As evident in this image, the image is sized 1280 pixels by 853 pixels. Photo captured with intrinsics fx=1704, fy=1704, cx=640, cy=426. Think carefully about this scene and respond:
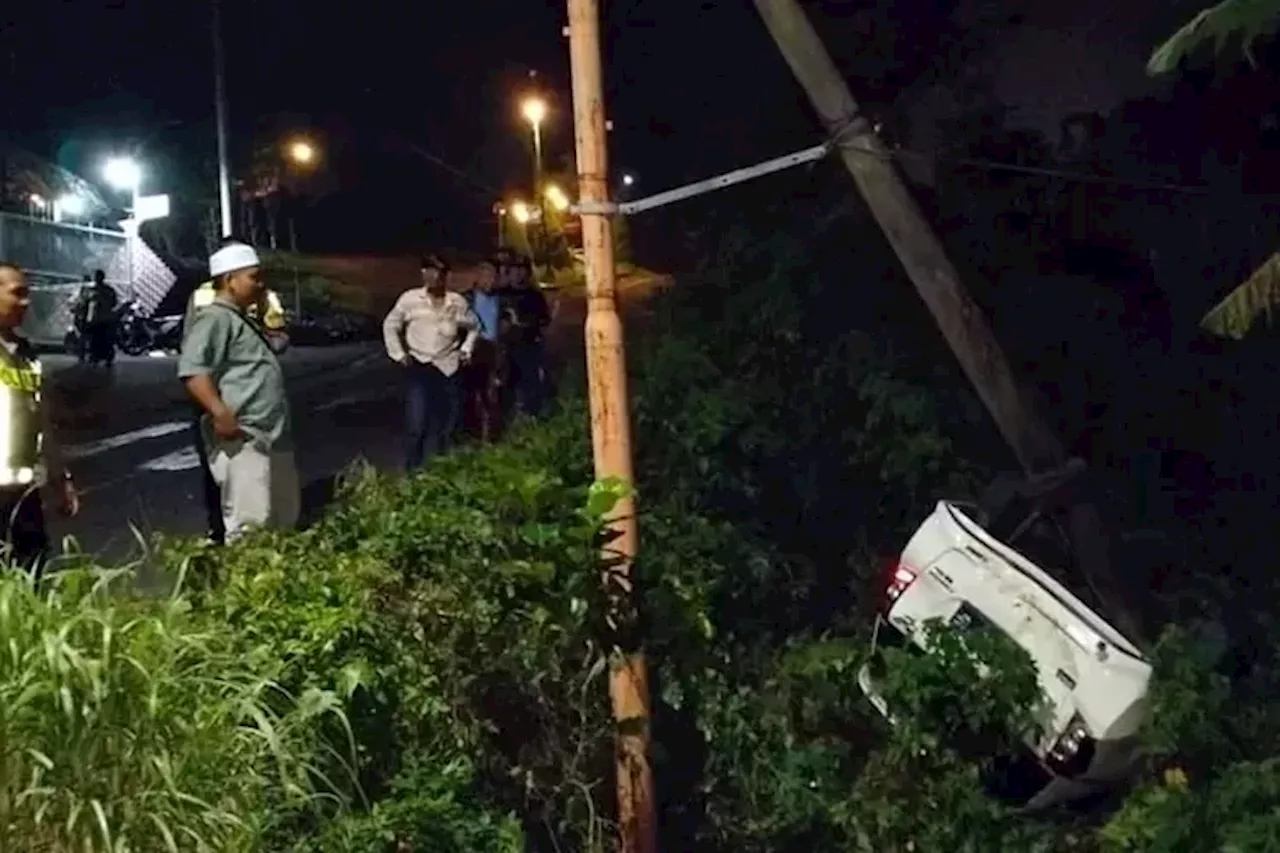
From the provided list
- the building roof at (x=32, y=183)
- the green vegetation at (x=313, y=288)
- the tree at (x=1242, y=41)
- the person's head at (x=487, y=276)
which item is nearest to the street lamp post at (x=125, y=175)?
the building roof at (x=32, y=183)

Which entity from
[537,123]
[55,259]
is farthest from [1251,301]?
[55,259]

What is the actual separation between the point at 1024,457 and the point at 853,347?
1.25 m

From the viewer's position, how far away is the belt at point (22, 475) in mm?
6125

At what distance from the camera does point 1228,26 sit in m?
5.58

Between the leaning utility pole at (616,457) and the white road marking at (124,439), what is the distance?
915 cm

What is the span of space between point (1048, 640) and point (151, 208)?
106ft

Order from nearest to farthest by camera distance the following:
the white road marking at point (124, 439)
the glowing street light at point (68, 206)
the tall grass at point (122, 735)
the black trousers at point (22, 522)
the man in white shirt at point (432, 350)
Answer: the tall grass at point (122, 735), the black trousers at point (22, 522), the man in white shirt at point (432, 350), the white road marking at point (124, 439), the glowing street light at point (68, 206)

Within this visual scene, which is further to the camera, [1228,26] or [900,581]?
[900,581]

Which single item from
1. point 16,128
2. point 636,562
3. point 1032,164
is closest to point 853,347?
point 1032,164

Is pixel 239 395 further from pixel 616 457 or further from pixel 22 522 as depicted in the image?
pixel 616 457

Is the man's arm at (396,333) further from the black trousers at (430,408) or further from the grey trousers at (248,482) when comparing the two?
the grey trousers at (248,482)

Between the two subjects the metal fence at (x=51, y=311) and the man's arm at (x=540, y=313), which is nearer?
the man's arm at (x=540, y=313)

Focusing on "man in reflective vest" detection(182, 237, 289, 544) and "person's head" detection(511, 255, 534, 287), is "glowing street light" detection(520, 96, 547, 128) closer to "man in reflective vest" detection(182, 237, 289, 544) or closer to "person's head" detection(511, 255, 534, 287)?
"person's head" detection(511, 255, 534, 287)

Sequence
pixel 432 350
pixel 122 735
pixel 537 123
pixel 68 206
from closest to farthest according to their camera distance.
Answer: pixel 122 735 → pixel 432 350 → pixel 537 123 → pixel 68 206
